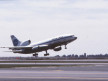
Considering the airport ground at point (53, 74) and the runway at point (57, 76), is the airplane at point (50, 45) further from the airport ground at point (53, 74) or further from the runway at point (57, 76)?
the runway at point (57, 76)

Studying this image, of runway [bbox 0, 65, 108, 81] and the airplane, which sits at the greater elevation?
the airplane

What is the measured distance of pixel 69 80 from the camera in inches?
891

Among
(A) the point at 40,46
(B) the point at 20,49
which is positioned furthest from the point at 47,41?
(B) the point at 20,49

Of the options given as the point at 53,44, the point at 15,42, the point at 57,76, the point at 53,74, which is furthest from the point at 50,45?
the point at 57,76

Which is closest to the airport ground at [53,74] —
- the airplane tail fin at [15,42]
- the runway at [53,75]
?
the runway at [53,75]

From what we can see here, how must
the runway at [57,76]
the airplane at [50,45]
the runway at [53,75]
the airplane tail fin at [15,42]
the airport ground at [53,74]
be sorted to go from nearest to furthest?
the runway at [53,75] < the airport ground at [53,74] < the runway at [57,76] < the airplane at [50,45] < the airplane tail fin at [15,42]

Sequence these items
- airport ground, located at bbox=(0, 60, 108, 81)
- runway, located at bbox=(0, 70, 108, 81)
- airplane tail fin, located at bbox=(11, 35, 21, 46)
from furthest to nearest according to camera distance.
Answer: airplane tail fin, located at bbox=(11, 35, 21, 46) < runway, located at bbox=(0, 70, 108, 81) < airport ground, located at bbox=(0, 60, 108, 81)

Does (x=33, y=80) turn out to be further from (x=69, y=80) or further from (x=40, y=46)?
(x=40, y=46)

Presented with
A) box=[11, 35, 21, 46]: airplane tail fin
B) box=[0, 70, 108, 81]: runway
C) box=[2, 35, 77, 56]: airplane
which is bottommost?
box=[0, 70, 108, 81]: runway

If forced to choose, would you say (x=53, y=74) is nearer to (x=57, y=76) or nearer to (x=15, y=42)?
(x=57, y=76)

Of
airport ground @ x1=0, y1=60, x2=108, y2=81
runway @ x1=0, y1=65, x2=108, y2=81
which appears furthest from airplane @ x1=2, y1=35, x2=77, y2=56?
runway @ x1=0, y1=65, x2=108, y2=81

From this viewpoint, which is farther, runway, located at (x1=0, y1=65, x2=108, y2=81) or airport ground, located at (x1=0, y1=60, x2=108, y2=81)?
airport ground, located at (x1=0, y1=60, x2=108, y2=81)

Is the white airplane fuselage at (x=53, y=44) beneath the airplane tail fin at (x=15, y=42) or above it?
beneath

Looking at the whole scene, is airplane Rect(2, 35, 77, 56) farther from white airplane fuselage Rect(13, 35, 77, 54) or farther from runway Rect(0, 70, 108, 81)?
runway Rect(0, 70, 108, 81)
